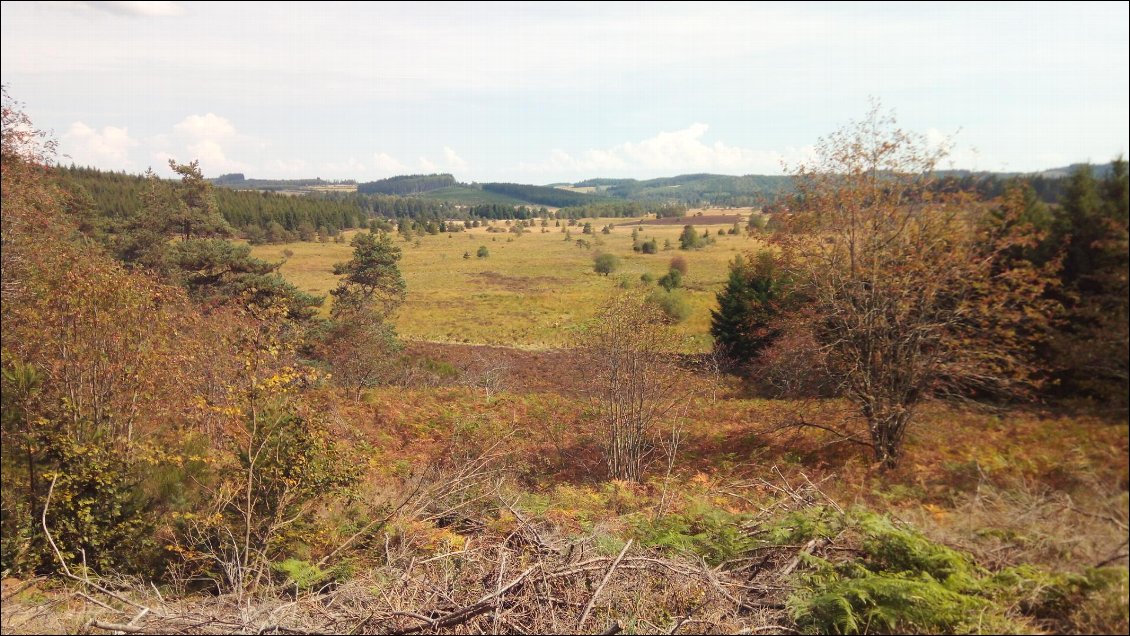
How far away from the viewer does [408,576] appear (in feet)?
18.8

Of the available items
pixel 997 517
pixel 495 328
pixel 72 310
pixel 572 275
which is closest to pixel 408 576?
pixel 997 517

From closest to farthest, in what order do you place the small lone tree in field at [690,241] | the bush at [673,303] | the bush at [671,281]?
the bush at [673,303] → the bush at [671,281] → the small lone tree in field at [690,241]

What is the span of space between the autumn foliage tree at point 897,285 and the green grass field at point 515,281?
568 centimetres

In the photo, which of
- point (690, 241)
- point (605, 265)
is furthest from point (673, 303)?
point (690, 241)

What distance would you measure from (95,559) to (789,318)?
1136 centimetres

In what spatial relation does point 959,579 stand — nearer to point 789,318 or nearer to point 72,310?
point 789,318

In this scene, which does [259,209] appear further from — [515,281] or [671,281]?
[671,281]

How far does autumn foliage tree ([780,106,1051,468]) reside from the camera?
21.6 ft

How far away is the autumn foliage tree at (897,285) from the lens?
6.57m

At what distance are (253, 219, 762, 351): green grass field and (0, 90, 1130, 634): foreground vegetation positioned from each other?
3941 millimetres

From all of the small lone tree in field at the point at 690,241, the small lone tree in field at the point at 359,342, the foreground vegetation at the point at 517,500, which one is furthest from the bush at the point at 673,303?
the small lone tree in field at the point at 690,241

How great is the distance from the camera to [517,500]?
8.84 meters

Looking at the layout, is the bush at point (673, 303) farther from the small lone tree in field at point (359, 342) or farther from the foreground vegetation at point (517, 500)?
the foreground vegetation at point (517, 500)

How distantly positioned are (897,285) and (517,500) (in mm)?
6714
